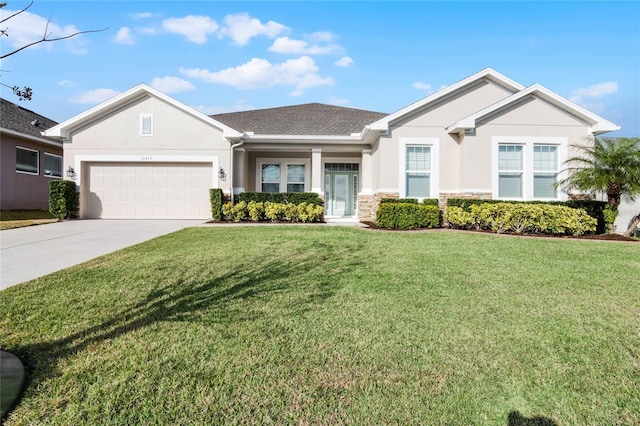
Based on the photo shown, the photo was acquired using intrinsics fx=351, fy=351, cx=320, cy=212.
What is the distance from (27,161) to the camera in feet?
55.4

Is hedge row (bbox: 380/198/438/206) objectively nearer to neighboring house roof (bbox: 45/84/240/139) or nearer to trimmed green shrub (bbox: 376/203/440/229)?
trimmed green shrub (bbox: 376/203/440/229)

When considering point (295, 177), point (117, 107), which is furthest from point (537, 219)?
point (117, 107)

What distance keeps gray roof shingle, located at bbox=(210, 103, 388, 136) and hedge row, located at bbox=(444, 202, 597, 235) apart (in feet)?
24.0

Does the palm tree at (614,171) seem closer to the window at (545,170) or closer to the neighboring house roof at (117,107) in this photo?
the window at (545,170)

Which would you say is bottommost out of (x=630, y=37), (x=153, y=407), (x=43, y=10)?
(x=153, y=407)

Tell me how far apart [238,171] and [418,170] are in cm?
757

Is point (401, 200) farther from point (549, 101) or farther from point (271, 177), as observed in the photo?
point (271, 177)

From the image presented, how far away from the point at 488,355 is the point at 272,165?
49.2 feet

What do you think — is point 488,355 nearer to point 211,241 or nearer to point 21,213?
point 211,241

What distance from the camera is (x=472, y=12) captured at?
12.7m

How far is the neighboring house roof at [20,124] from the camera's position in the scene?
1566 centimetres

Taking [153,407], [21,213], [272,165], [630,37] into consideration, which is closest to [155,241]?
[153,407]

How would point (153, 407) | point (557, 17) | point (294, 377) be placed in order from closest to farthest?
point (153, 407), point (294, 377), point (557, 17)

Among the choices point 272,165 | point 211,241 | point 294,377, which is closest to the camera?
point 294,377
